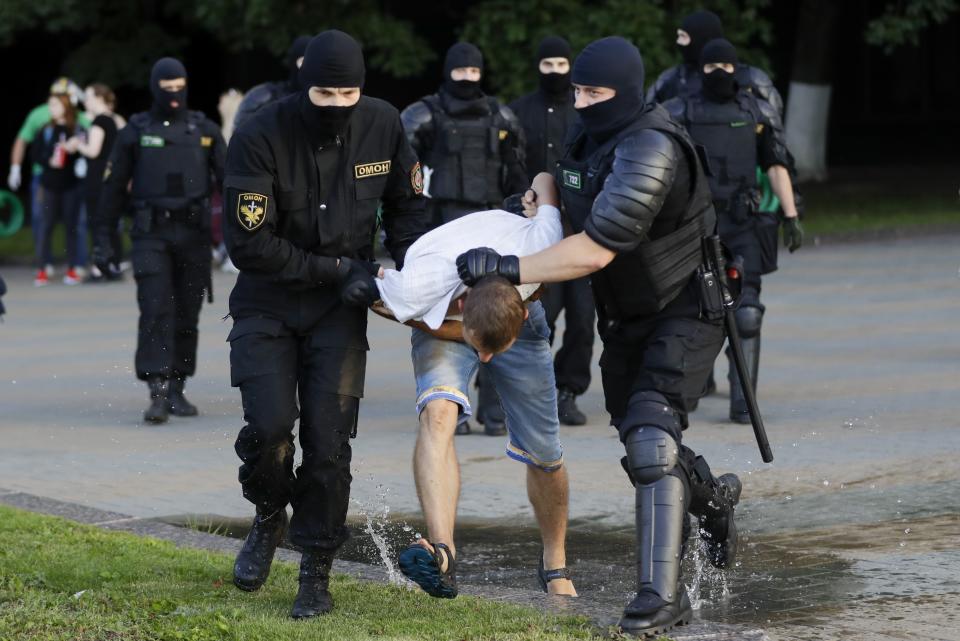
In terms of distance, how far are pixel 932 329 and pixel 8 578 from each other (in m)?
8.52

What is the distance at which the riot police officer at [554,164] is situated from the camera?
9.69m

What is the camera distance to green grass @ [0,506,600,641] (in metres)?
5.14

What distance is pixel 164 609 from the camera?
5461 millimetres

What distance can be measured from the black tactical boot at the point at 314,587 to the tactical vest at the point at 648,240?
1217 mm

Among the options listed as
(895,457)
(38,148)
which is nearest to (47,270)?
(38,148)

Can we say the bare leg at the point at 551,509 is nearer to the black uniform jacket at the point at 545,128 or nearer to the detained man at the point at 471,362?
the detained man at the point at 471,362

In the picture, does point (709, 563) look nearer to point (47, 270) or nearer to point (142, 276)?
point (142, 276)

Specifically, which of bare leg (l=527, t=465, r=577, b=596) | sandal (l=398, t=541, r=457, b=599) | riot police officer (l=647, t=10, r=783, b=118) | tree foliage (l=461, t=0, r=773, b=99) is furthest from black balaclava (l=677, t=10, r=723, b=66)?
tree foliage (l=461, t=0, r=773, b=99)

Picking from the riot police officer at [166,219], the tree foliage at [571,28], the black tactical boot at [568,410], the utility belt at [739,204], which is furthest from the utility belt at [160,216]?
the tree foliage at [571,28]

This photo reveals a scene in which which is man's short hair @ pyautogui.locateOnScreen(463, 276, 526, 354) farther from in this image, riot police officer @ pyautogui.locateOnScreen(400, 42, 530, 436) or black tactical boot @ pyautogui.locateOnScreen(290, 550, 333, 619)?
riot police officer @ pyautogui.locateOnScreen(400, 42, 530, 436)

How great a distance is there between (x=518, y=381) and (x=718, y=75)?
4.09 m

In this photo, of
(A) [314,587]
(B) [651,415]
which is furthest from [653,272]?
(A) [314,587]

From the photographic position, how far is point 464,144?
9.56 metres

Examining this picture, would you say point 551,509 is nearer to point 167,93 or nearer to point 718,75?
point 718,75
